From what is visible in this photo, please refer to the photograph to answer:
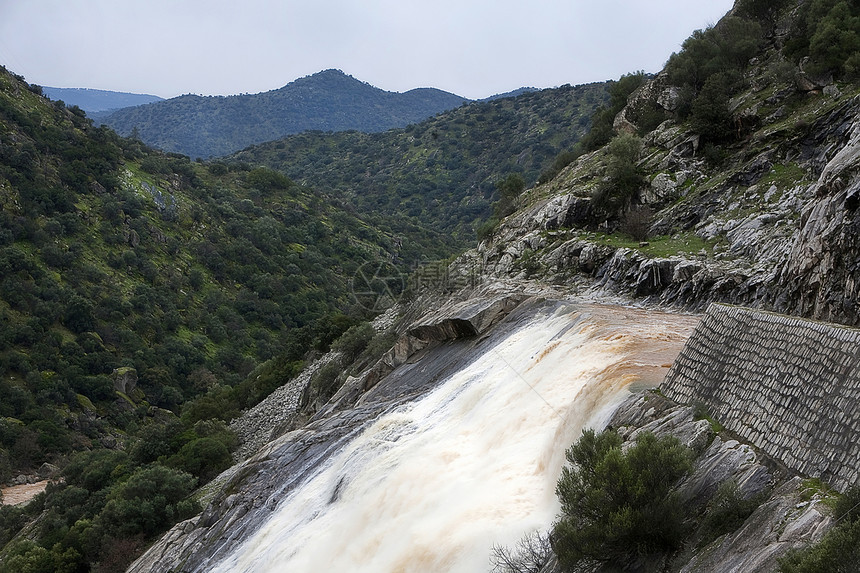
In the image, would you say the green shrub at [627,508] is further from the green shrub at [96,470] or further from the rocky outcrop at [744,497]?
the green shrub at [96,470]

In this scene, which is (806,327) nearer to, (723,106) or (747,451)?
(747,451)

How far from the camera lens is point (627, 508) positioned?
8.32m

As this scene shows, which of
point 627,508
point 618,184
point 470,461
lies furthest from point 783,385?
point 618,184

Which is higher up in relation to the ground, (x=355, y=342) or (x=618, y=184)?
(x=618, y=184)

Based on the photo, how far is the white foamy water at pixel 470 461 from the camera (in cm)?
1194

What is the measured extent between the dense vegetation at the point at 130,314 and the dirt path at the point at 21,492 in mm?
1592

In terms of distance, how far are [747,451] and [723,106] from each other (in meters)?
22.5

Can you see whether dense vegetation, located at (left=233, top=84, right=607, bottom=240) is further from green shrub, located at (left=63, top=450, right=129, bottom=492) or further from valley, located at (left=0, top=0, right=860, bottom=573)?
green shrub, located at (left=63, top=450, right=129, bottom=492)

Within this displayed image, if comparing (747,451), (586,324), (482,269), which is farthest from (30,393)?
(747,451)

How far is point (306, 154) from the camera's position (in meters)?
146

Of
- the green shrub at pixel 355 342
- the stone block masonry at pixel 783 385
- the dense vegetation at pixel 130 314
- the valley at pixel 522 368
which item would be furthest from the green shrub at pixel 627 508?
the green shrub at pixel 355 342

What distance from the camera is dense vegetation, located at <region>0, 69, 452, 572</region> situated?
29844mm

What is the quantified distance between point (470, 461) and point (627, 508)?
6115 mm
